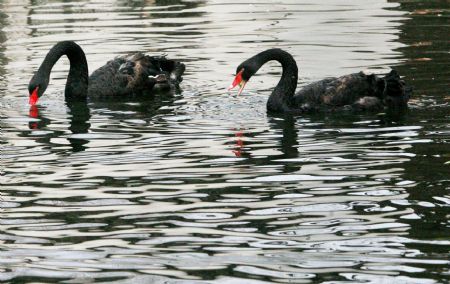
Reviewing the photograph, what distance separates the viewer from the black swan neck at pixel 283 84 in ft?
40.7

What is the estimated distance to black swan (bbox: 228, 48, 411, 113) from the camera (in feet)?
40.5

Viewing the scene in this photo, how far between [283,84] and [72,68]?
9.55ft

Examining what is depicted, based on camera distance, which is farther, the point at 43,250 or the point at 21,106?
the point at 21,106

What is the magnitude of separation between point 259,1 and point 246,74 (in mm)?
10803

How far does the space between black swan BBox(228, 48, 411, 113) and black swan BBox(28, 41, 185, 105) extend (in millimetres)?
2079

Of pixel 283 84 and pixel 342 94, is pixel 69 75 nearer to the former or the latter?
pixel 283 84

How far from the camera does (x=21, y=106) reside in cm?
1333

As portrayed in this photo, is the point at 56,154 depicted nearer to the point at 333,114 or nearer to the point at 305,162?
the point at 305,162


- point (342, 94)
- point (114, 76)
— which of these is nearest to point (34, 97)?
point (114, 76)

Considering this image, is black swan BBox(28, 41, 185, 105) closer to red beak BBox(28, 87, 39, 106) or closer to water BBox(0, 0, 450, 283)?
water BBox(0, 0, 450, 283)

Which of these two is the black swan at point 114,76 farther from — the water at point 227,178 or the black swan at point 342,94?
the black swan at point 342,94

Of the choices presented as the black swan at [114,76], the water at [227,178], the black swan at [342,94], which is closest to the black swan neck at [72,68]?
the black swan at [114,76]

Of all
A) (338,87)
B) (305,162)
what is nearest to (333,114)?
(338,87)

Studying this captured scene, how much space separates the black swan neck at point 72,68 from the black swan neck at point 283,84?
2.41 m
